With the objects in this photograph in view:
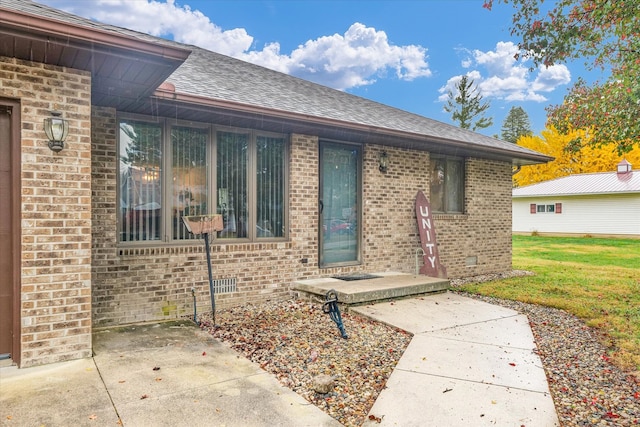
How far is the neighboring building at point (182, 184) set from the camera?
3.39 m

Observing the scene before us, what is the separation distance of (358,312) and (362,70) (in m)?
38.9

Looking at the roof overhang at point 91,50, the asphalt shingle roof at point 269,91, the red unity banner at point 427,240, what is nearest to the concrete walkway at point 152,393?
the roof overhang at point 91,50

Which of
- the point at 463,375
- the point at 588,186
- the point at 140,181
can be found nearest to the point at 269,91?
the point at 140,181

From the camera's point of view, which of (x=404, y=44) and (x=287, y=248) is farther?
(x=404, y=44)

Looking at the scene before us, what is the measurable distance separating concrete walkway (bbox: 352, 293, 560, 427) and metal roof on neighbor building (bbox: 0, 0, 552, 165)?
289 cm

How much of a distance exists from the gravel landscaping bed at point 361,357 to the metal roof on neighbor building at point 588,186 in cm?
1799

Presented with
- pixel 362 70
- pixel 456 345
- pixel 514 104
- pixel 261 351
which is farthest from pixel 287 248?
pixel 514 104

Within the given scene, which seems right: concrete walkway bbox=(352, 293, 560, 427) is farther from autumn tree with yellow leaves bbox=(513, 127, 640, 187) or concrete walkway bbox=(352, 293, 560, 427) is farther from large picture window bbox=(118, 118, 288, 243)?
autumn tree with yellow leaves bbox=(513, 127, 640, 187)

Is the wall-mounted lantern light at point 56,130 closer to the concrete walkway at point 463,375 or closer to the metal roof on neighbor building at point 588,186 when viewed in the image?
the concrete walkway at point 463,375

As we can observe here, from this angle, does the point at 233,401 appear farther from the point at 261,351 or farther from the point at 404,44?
the point at 404,44

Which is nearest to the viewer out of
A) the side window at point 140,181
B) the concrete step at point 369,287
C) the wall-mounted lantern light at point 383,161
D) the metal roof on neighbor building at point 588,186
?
the side window at point 140,181

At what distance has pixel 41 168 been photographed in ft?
11.3

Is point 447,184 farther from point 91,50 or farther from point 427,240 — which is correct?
point 91,50

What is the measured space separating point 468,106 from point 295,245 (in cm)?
3105
